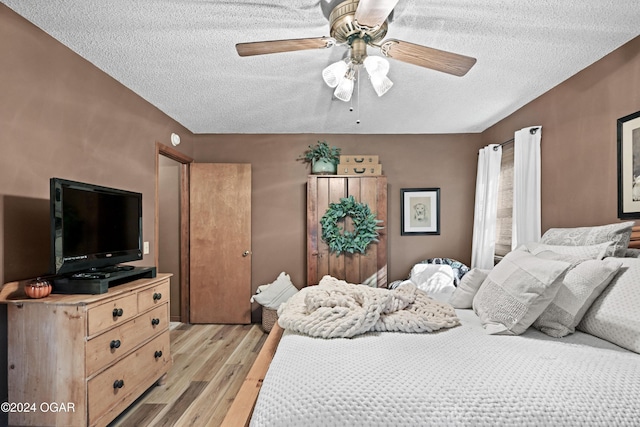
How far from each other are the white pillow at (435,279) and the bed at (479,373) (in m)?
2.14

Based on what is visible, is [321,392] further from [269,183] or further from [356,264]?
[269,183]

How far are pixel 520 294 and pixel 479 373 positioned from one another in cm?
68

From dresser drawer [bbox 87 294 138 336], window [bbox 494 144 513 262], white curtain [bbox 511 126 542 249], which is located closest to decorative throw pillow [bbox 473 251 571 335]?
white curtain [bbox 511 126 542 249]

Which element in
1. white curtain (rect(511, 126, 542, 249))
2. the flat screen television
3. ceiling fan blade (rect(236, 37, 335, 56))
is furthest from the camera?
white curtain (rect(511, 126, 542, 249))

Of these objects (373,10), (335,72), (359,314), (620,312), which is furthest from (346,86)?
(620,312)

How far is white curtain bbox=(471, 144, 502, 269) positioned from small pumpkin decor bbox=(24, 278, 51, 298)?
392 cm

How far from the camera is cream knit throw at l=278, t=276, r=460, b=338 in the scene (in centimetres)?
164

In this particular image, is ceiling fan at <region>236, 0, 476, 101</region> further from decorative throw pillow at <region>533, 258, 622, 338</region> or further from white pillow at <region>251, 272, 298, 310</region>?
white pillow at <region>251, 272, 298, 310</region>

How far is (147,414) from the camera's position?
7.72 ft

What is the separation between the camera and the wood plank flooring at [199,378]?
2314mm

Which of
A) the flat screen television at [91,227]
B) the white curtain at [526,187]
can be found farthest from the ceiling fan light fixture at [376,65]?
the white curtain at [526,187]

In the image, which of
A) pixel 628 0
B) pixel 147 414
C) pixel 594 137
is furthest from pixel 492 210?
A: pixel 147 414

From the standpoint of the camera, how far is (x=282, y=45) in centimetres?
177

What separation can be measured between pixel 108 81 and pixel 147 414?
2.46m
